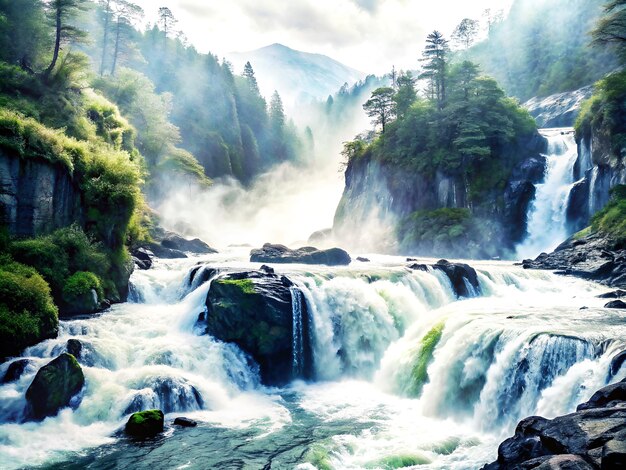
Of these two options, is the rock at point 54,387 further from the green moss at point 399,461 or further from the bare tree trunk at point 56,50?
the bare tree trunk at point 56,50

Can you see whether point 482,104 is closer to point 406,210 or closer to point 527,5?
point 406,210

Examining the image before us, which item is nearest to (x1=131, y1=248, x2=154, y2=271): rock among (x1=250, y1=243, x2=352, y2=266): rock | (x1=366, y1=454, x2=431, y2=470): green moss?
(x1=250, y1=243, x2=352, y2=266): rock

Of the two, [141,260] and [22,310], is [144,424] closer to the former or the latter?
[22,310]

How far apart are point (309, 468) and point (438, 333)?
9.11 metres

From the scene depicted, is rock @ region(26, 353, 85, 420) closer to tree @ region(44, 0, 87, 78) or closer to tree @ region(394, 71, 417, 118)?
tree @ region(44, 0, 87, 78)

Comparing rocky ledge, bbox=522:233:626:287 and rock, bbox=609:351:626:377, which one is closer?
rock, bbox=609:351:626:377

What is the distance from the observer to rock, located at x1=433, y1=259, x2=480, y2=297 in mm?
27969

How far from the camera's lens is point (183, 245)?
4581 cm

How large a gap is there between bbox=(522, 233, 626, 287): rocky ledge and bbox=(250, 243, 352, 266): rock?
14721 millimetres

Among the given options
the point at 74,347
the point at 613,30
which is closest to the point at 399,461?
the point at 74,347

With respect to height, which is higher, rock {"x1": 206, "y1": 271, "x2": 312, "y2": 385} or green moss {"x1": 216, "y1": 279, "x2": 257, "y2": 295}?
green moss {"x1": 216, "y1": 279, "x2": 257, "y2": 295}

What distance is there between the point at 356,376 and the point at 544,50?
3766 inches

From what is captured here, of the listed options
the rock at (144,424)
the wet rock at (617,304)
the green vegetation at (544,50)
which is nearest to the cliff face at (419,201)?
the wet rock at (617,304)

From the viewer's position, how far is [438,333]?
19.4 metres
